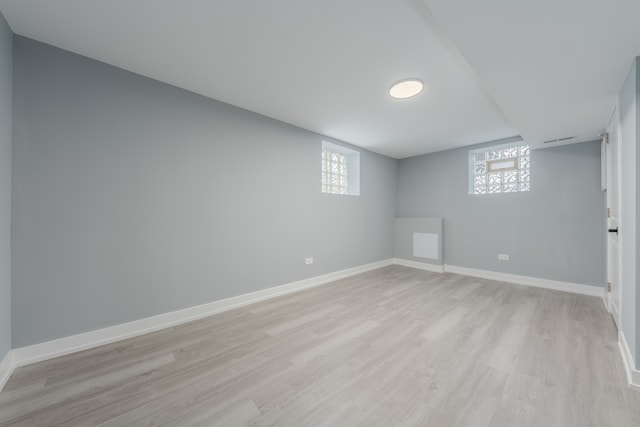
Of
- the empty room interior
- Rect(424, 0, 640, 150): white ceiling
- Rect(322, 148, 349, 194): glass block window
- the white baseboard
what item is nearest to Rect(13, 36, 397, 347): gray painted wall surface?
the empty room interior

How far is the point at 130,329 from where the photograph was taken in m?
2.21

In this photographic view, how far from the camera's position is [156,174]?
2385 millimetres

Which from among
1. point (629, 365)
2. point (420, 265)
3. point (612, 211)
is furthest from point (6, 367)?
point (612, 211)

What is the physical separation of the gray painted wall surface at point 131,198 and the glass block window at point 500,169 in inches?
143

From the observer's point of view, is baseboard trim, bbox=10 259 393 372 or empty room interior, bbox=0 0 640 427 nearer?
empty room interior, bbox=0 0 640 427

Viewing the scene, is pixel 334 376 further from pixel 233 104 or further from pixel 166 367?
pixel 233 104

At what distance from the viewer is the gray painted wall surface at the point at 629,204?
5.37ft

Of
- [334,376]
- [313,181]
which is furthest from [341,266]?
[334,376]

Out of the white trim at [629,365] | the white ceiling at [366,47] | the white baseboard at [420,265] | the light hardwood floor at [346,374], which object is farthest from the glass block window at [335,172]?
the white trim at [629,365]

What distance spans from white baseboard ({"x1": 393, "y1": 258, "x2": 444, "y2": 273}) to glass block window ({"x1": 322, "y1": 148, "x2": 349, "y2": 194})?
216cm

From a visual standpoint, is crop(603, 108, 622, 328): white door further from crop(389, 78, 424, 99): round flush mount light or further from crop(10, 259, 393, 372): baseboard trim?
crop(10, 259, 393, 372): baseboard trim

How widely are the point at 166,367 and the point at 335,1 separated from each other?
2.85 m

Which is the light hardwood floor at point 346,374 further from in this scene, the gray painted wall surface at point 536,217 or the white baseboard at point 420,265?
the white baseboard at point 420,265

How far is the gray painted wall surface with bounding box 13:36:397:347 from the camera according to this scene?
6.06 feet
